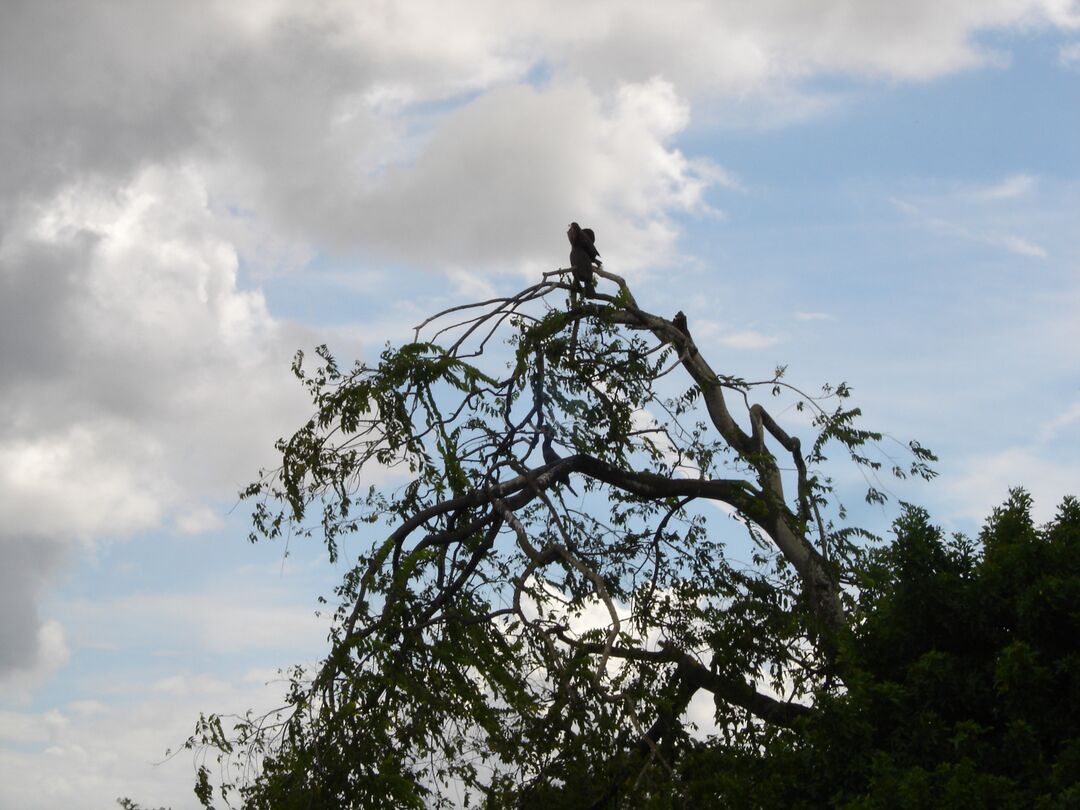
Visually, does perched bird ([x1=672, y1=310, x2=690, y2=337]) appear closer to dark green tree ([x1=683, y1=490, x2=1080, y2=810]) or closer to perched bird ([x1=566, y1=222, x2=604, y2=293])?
perched bird ([x1=566, y1=222, x2=604, y2=293])

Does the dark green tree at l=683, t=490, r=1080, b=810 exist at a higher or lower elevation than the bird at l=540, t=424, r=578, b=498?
lower

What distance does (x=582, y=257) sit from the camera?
11.0 m

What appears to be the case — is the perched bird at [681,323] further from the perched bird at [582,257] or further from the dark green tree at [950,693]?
the dark green tree at [950,693]

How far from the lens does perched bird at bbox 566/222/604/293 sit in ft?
35.9

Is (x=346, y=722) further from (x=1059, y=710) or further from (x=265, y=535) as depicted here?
(x=1059, y=710)

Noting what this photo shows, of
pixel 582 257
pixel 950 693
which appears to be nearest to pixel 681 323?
pixel 582 257

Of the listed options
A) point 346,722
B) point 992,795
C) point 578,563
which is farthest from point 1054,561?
point 346,722

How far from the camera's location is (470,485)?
10.4m

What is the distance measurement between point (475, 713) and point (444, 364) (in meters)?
3.06

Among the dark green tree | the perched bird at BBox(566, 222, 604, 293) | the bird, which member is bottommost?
the dark green tree

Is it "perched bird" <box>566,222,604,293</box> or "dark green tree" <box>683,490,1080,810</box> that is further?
"perched bird" <box>566,222,604,293</box>

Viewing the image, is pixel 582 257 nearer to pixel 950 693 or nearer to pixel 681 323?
pixel 681 323

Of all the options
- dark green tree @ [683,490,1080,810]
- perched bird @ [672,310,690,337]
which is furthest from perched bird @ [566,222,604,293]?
dark green tree @ [683,490,1080,810]

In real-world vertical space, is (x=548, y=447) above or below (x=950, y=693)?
above
